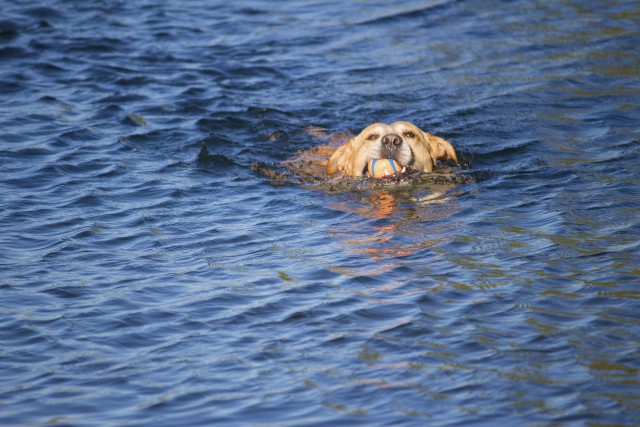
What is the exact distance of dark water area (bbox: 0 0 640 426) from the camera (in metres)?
4.99

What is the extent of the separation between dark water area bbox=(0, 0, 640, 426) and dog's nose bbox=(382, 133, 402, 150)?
44cm

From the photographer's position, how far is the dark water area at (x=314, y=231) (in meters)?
4.99

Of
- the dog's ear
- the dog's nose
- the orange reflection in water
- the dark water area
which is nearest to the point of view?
the dark water area

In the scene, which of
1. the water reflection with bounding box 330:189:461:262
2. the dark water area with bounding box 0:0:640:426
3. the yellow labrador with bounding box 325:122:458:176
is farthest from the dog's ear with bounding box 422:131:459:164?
the water reflection with bounding box 330:189:461:262

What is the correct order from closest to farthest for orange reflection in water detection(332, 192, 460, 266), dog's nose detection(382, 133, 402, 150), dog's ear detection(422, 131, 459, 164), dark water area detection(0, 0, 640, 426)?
dark water area detection(0, 0, 640, 426)
orange reflection in water detection(332, 192, 460, 266)
dog's nose detection(382, 133, 402, 150)
dog's ear detection(422, 131, 459, 164)

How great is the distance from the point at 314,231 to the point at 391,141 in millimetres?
1632

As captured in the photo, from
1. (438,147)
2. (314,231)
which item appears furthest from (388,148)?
(314,231)

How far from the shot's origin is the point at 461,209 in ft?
26.5

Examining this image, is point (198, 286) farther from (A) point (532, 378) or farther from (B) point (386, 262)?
(A) point (532, 378)

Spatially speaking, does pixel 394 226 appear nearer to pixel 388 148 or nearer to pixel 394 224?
pixel 394 224

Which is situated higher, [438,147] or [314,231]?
[438,147]

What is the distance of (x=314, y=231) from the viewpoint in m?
7.64

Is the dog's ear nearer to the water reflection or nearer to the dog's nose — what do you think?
the dog's nose

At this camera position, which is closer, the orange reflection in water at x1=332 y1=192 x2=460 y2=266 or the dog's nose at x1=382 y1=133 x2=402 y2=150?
the orange reflection in water at x1=332 y1=192 x2=460 y2=266
